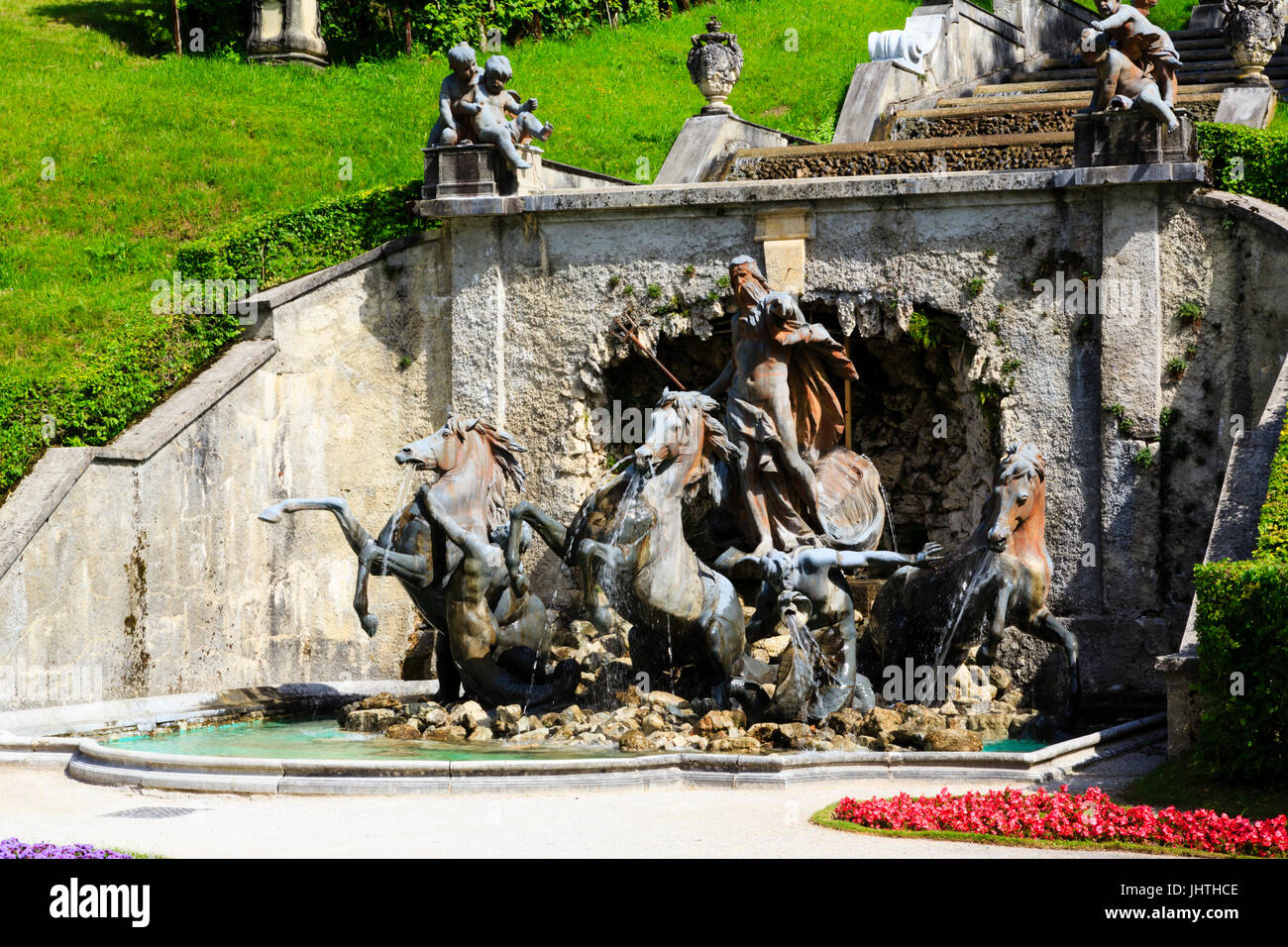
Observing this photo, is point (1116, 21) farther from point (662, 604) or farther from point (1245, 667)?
point (1245, 667)

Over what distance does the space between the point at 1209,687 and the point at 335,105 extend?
14.8 metres

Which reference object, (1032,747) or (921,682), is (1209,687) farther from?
(921,682)

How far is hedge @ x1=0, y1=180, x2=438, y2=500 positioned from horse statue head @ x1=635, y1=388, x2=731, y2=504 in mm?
4654

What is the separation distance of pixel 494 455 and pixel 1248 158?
6.61 metres

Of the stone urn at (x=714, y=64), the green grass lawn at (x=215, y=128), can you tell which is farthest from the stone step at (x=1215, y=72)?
the stone urn at (x=714, y=64)

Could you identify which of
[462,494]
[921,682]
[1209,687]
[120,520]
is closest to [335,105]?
[120,520]

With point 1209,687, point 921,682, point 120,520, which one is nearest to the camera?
point 1209,687

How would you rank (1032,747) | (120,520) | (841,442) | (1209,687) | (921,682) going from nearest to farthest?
(1209,687) → (1032,747) → (921,682) → (120,520) → (841,442)

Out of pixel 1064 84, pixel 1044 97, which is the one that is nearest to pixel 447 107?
pixel 1044 97

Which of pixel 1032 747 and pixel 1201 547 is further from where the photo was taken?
pixel 1201 547

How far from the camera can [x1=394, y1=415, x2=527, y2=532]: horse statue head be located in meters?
11.4

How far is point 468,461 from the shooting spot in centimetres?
1149

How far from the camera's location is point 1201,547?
13.1 m

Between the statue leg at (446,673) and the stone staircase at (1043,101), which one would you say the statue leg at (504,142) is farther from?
the statue leg at (446,673)
